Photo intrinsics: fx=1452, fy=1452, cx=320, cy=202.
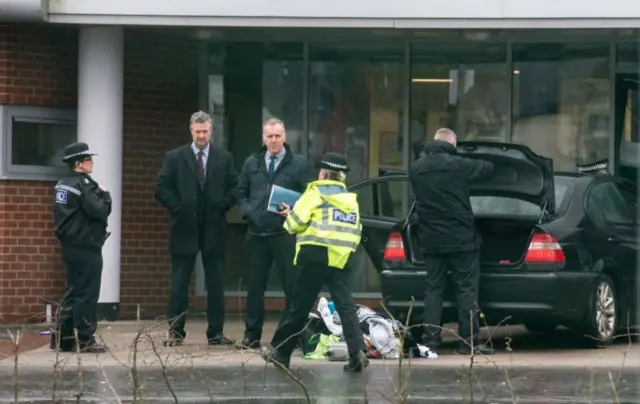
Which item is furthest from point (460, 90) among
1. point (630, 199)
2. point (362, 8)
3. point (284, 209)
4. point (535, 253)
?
point (284, 209)

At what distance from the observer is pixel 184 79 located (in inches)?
606

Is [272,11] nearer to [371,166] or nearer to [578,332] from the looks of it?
[371,166]

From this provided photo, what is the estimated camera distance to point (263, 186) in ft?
38.4

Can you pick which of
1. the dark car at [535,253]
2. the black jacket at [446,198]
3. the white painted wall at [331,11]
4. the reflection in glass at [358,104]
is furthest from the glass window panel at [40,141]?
the black jacket at [446,198]

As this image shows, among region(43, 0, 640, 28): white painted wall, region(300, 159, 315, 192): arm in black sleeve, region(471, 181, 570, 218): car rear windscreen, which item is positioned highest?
region(43, 0, 640, 28): white painted wall

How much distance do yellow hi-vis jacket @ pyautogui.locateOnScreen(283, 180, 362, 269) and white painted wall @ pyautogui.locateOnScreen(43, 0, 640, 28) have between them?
11.2 feet

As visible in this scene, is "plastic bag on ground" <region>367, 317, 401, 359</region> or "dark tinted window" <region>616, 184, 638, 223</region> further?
"dark tinted window" <region>616, 184, 638, 223</region>

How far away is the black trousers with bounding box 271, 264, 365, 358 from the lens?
10219mm

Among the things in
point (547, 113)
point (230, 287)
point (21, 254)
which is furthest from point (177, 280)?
point (547, 113)

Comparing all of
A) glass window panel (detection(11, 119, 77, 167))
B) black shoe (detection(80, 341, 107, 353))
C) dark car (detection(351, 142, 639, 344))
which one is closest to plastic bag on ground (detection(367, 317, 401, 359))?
dark car (detection(351, 142, 639, 344))

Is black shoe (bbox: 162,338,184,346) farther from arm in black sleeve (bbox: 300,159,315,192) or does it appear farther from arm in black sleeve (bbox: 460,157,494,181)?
arm in black sleeve (bbox: 460,157,494,181)

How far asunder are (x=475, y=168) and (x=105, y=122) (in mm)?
4141

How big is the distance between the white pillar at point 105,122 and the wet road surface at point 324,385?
3.39 metres

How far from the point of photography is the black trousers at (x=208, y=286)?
1191 cm
